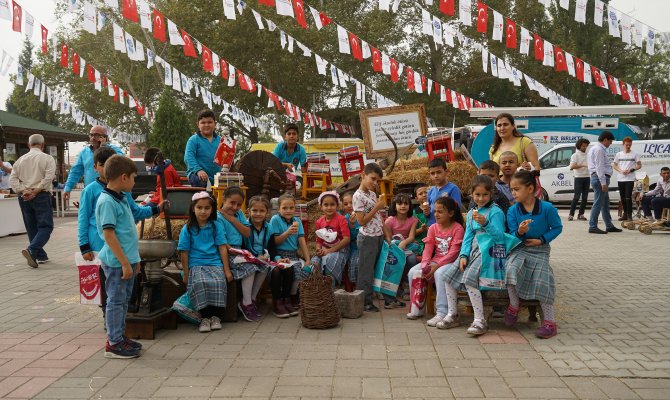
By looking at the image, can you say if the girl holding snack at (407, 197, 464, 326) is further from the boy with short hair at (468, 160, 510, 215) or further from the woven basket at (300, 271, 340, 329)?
the woven basket at (300, 271, 340, 329)

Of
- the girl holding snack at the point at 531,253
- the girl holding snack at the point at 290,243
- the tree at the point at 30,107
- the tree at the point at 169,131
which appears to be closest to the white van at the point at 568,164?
the girl holding snack at the point at 290,243

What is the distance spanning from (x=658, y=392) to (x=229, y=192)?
3.90 m

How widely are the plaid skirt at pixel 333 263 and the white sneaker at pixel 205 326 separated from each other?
4.69 feet

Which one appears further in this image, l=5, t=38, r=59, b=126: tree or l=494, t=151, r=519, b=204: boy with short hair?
l=5, t=38, r=59, b=126: tree

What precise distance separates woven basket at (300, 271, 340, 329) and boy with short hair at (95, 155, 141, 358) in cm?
146

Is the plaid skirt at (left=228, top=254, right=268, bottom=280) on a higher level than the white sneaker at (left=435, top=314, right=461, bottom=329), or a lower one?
higher

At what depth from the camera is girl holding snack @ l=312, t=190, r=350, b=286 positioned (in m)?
6.47

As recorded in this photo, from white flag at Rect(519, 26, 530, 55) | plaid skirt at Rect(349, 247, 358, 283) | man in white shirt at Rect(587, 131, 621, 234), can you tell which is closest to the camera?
→ plaid skirt at Rect(349, 247, 358, 283)

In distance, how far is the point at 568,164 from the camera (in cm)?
1798

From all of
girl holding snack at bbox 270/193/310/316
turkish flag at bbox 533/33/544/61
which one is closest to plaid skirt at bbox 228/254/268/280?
girl holding snack at bbox 270/193/310/316

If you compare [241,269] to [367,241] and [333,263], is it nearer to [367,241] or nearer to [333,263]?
[333,263]

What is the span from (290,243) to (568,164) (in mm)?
13799

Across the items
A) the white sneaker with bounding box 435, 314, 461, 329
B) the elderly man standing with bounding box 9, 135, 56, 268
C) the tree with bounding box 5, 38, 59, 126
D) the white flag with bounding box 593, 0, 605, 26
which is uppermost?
the tree with bounding box 5, 38, 59, 126

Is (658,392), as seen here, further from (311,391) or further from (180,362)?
(180,362)
